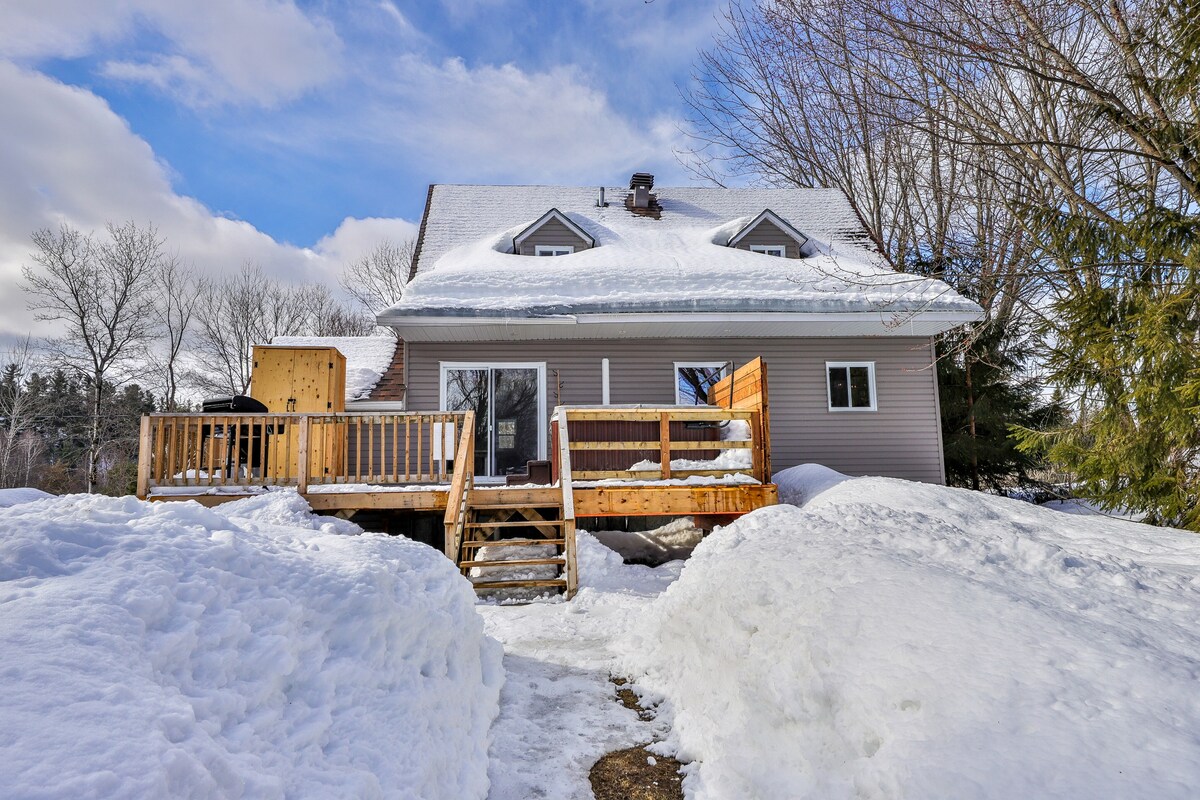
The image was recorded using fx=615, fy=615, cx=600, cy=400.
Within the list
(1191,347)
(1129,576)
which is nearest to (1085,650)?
(1129,576)

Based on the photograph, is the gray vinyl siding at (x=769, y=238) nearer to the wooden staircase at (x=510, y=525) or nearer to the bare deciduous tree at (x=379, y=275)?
the wooden staircase at (x=510, y=525)

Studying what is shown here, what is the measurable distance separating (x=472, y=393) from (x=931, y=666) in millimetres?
9043

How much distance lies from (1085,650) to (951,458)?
13100 millimetres

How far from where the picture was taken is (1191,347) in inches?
215

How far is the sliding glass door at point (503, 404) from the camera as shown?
1046 cm

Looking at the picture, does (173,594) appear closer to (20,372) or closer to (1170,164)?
(1170,164)

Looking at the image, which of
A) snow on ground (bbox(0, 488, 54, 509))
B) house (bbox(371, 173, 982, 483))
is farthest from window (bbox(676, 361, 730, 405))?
snow on ground (bbox(0, 488, 54, 509))

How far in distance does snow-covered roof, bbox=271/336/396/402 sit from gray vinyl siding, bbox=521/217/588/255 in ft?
11.6

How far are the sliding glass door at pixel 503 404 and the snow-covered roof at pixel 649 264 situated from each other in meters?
1.46

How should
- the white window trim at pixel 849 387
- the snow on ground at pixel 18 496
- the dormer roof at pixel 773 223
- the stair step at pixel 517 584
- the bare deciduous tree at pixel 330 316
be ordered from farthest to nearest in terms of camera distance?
the bare deciduous tree at pixel 330 316 < the dormer roof at pixel 773 223 < the white window trim at pixel 849 387 < the stair step at pixel 517 584 < the snow on ground at pixel 18 496

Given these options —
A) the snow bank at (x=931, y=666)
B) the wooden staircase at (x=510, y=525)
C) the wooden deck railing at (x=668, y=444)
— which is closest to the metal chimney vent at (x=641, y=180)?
the wooden deck railing at (x=668, y=444)

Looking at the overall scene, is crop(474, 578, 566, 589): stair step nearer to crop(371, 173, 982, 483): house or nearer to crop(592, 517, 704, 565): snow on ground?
crop(592, 517, 704, 565): snow on ground

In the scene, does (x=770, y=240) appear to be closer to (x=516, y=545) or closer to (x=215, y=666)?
(x=516, y=545)

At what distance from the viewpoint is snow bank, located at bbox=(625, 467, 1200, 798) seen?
1899 millimetres
